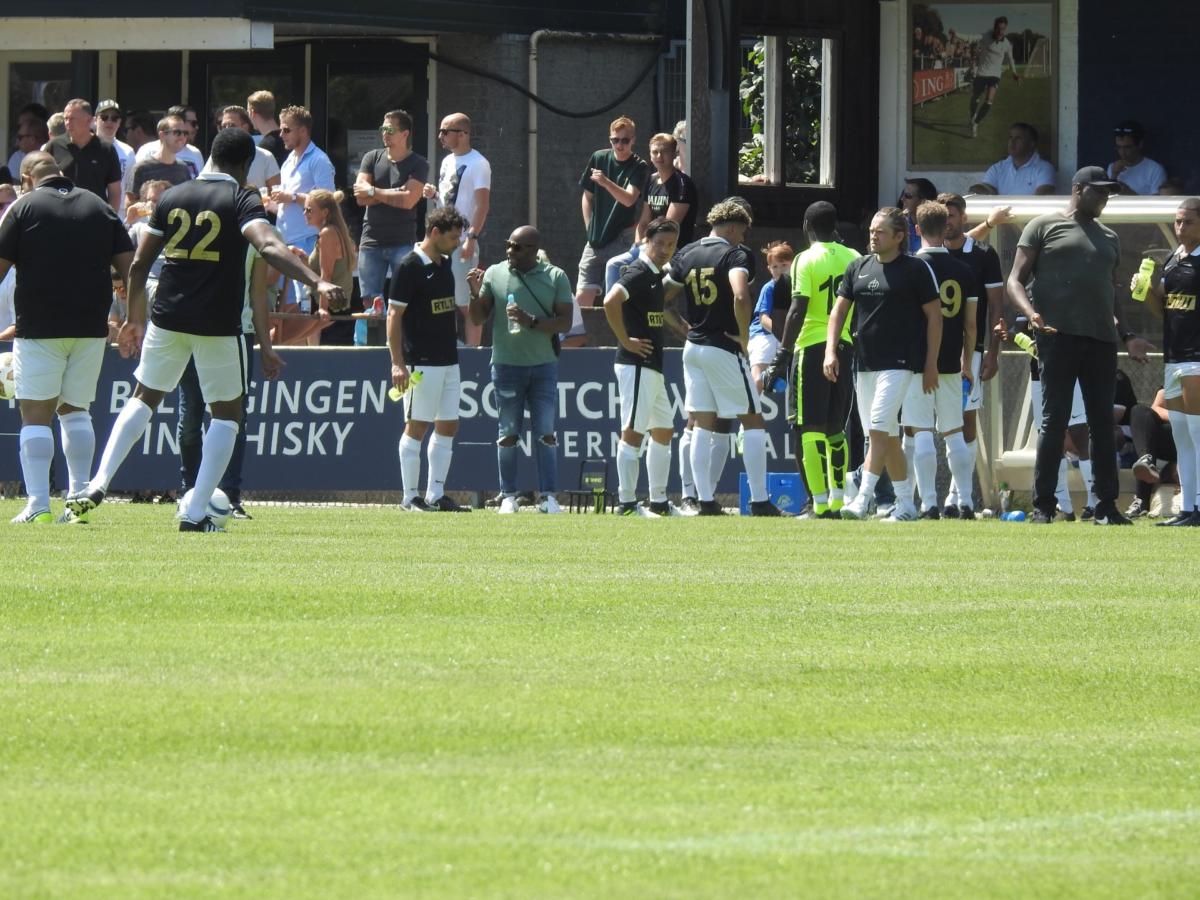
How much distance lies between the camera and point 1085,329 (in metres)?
16.5

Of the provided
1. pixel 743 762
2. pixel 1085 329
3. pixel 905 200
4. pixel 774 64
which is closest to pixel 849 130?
pixel 774 64

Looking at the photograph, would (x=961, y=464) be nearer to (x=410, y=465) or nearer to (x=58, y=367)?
(x=410, y=465)

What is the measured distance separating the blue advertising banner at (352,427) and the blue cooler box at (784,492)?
0.79 meters

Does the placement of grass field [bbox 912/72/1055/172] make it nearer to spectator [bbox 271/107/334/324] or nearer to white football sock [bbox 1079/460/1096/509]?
spectator [bbox 271/107/334/324]

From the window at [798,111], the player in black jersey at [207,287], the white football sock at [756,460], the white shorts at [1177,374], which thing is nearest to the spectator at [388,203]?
the window at [798,111]

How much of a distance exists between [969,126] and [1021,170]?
140 centimetres

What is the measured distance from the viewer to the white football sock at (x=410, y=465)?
1811cm

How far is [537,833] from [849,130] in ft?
64.3

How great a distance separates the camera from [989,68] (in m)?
24.8

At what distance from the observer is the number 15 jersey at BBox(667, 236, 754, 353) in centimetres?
1742

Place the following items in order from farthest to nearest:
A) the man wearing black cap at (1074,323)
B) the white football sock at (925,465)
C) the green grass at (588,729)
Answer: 1. the white football sock at (925,465)
2. the man wearing black cap at (1074,323)
3. the green grass at (588,729)

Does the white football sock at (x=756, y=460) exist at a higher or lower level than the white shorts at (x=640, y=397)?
lower

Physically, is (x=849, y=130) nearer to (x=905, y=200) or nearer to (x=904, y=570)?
(x=905, y=200)

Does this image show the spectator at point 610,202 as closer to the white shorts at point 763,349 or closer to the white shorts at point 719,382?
the white shorts at point 763,349
